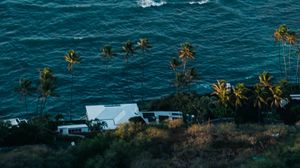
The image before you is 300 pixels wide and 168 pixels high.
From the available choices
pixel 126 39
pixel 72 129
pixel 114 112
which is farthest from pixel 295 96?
pixel 126 39

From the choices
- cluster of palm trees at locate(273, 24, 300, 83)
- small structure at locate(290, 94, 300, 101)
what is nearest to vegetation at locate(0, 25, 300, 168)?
small structure at locate(290, 94, 300, 101)

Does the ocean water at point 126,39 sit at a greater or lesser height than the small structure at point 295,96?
→ greater

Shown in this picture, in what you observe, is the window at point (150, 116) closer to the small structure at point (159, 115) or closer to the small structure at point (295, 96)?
the small structure at point (159, 115)

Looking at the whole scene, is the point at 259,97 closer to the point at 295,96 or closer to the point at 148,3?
the point at 295,96

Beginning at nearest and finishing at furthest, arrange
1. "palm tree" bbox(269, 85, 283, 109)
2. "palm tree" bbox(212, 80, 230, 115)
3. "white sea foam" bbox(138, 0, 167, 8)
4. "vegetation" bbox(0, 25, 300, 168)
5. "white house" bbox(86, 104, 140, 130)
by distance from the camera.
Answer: "vegetation" bbox(0, 25, 300, 168) → "palm tree" bbox(212, 80, 230, 115) → "palm tree" bbox(269, 85, 283, 109) → "white house" bbox(86, 104, 140, 130) → "white sea foam" bbox(138, 0, 167, 8)

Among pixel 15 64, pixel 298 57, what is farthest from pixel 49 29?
pixel 298 57

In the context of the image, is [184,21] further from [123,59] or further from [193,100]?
[193,100]

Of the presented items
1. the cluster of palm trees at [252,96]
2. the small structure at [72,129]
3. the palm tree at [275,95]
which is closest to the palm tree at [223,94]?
the cluster of palm trees at [252,96]

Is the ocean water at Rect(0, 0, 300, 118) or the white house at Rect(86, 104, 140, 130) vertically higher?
the ocean water at Rect(0, 0, 300, 118)

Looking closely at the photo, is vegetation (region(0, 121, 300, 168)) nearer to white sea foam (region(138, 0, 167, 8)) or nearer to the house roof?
the house roof
